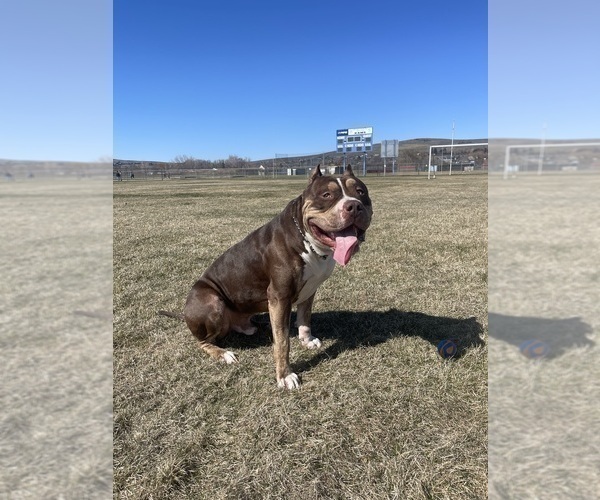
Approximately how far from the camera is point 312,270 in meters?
3.32

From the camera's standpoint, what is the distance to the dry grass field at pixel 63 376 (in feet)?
5.16

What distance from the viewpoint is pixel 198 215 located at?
1402cm

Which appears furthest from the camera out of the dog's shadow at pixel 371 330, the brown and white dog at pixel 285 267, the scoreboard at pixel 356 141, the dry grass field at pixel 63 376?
the scoreboard at pixel 356 141

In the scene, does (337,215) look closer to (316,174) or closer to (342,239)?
(342,239)

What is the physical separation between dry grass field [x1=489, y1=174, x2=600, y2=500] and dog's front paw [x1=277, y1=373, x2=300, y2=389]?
1.71m

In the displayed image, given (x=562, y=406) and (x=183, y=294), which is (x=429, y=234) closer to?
(x=183, y=294)

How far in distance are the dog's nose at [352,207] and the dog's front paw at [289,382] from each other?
143 cm

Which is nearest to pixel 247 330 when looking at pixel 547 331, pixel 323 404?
pixel 323 404

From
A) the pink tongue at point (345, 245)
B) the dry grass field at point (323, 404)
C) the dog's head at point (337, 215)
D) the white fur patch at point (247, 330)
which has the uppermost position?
the dog's head at point (337, 215)

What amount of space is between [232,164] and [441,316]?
78.8m

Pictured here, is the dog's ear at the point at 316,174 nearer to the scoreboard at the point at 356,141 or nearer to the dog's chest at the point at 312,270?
the dog's chest at the point at 312,270

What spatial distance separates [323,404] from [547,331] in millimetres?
1664

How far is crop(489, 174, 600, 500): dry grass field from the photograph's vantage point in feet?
3.97

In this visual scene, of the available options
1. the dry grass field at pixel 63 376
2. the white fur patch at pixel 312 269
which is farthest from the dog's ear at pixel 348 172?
the dry grass field at pixel 63 376
